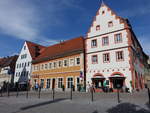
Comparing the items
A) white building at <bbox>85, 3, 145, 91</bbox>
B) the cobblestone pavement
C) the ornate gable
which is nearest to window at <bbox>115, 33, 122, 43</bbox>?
white building at <bbox>85, 3, 145, 91</bbox>

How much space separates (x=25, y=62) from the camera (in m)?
44.3

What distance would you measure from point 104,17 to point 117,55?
793 centimetres

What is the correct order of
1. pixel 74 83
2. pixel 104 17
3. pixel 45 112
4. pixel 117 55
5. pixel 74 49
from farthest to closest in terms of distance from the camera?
pixel 74 49 → pixel 74 83 → pixel 104 17 → pixel 117 55 → pixel 45 112

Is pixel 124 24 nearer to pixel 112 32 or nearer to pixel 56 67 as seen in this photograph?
pixel 112 32

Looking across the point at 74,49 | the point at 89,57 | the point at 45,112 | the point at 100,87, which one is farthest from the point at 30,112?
the point at 74,49

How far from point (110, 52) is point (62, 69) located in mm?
12254

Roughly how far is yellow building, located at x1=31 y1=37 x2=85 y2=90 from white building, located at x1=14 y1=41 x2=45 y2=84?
3784 mm

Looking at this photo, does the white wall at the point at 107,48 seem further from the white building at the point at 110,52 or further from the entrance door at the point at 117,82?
the entrance door at the point at 117,82

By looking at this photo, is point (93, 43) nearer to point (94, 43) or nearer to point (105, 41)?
point (94, 43)

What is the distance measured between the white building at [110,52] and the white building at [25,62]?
72.3 ft

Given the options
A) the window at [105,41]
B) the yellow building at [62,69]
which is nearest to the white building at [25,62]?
the yellow building at [62,69]

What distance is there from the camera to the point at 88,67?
26.9 meters

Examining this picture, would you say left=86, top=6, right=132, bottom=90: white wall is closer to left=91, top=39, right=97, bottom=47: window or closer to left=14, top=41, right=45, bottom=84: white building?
left=91, top=39, right=97, bottom=47: window

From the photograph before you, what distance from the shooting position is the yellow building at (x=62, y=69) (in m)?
28.5
